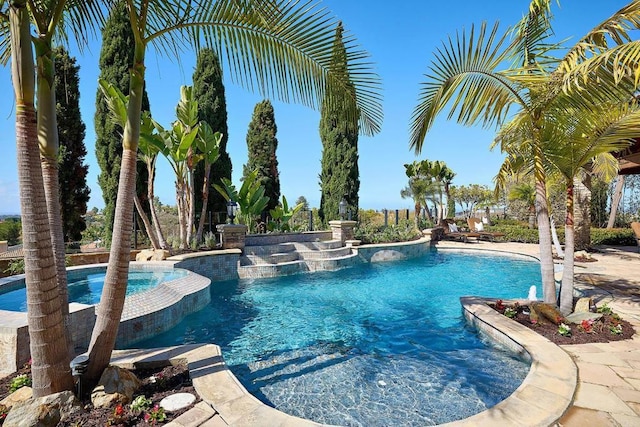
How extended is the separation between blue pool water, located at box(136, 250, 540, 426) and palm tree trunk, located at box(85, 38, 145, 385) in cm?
180

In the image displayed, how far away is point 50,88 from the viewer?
2.95 m

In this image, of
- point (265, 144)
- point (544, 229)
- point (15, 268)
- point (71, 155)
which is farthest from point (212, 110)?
point (544, 229)

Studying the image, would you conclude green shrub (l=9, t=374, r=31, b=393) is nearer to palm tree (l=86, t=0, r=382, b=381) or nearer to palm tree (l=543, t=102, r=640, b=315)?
palm tree (l=86, t=0, r=382, b=381)

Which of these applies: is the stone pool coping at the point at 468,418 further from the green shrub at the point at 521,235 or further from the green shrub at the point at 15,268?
the green shrub at the point at 521,235

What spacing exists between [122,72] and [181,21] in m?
12.3

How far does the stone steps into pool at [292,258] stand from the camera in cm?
1138

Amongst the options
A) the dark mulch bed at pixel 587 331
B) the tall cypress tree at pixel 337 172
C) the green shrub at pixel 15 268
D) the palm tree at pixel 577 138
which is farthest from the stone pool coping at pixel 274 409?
the tall cypress tree at pixel 337 172

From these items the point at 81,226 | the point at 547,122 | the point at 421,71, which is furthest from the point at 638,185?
the point at 81,226

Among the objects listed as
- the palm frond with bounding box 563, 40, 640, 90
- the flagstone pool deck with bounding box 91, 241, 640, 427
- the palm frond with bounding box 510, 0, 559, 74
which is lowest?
the flagstone pool deck with bounding box 91, 241, 640, 427

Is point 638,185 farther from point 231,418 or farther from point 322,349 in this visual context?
point 231,418

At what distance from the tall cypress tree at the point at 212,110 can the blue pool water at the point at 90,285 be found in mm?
6393

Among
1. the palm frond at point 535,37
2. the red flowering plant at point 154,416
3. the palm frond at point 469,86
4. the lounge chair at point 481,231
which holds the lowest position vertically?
the red flowering plant at point 154,416

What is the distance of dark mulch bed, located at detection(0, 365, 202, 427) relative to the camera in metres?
2.76

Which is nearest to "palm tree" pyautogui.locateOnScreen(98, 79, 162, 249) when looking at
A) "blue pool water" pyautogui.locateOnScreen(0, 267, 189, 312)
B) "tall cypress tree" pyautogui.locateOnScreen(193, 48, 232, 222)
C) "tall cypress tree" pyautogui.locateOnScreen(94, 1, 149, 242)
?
"tall cypress tree" pyautogui.locateOnScreen(94, 1, 149, 242)
